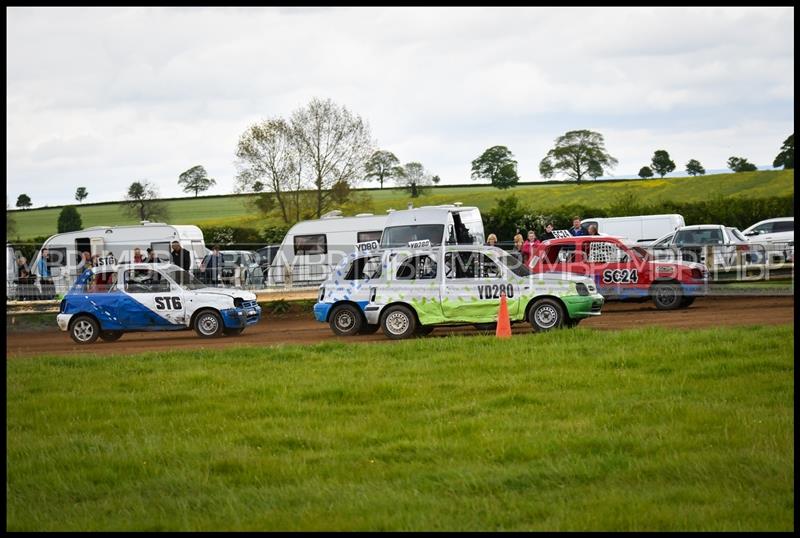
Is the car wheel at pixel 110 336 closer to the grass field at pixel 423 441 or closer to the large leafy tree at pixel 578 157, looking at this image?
the grass field at pixel 423 441

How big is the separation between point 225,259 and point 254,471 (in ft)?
99.4

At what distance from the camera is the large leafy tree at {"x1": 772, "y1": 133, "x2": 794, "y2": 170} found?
259 ft

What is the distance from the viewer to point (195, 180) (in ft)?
307

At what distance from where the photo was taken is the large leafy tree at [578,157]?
88.9 m

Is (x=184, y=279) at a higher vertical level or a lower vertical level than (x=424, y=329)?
higher

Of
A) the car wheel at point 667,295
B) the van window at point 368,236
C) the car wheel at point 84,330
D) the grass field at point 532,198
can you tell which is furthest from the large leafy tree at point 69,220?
the car wheel at point 667,295

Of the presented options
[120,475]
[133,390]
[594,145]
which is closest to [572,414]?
[120,475]

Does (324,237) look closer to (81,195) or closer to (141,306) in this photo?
(141,306)

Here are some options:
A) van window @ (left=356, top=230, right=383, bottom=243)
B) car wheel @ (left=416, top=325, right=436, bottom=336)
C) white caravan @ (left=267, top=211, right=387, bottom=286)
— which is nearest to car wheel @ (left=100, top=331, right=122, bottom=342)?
car wheel @ (left=416, top=325, right=436, bottom=336)

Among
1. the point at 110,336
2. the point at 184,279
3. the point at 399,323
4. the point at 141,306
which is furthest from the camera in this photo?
the point at 184,279

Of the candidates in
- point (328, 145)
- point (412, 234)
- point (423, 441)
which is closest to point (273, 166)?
point (328, 145)

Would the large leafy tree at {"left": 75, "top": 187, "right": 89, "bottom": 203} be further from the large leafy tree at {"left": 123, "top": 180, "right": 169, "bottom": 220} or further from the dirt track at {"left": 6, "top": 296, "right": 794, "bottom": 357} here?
the dirt track at {"left": 6, "top": 296, "right": 794, "bottom": 357}

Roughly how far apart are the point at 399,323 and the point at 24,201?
74.6 meters

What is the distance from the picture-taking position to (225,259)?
126 feet
